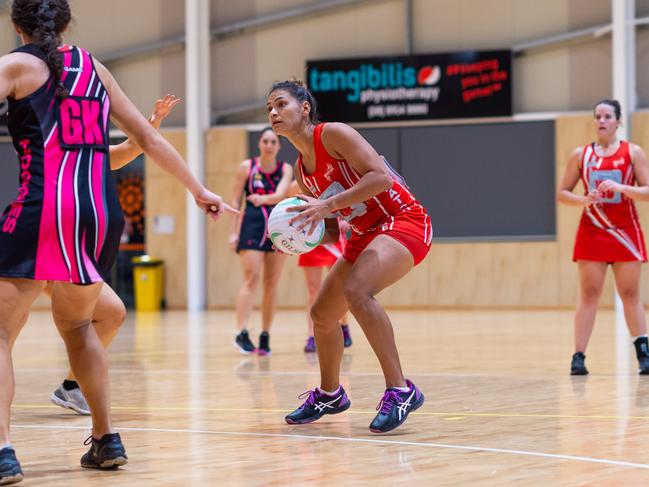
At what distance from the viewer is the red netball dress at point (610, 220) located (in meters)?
7.92

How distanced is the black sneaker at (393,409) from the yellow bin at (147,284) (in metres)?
14.9

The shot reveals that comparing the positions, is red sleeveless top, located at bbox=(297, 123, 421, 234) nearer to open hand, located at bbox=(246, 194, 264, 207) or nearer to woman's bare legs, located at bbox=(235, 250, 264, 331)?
open hand, located at bbox=(246, 194, 264, 207)

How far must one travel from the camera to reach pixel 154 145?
175 inches

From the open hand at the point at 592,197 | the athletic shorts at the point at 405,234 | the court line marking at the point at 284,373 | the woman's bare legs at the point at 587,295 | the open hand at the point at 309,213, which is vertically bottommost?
the court line marking at the point at 284,373

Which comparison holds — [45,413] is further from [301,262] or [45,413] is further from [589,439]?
[301,262]

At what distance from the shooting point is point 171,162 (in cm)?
444

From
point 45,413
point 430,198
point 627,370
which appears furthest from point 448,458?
point 430,198

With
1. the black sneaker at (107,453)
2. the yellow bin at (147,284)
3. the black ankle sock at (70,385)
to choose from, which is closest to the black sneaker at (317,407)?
the black ankle sock at (70,385)

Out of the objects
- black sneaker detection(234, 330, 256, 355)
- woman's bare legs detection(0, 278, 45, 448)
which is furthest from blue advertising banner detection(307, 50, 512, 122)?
woman's bare legs detection(0, 278, 45, 448)

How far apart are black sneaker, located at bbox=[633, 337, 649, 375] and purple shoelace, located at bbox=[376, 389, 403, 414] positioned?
9.88ft

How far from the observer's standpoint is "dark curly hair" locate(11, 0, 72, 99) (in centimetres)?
420

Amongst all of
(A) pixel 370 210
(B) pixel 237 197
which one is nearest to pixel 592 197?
(A) pixel 370 210

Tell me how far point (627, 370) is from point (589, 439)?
3299 mm

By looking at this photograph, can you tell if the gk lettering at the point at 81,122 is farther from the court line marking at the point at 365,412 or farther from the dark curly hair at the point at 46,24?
the court line marking at the point at 365,412
